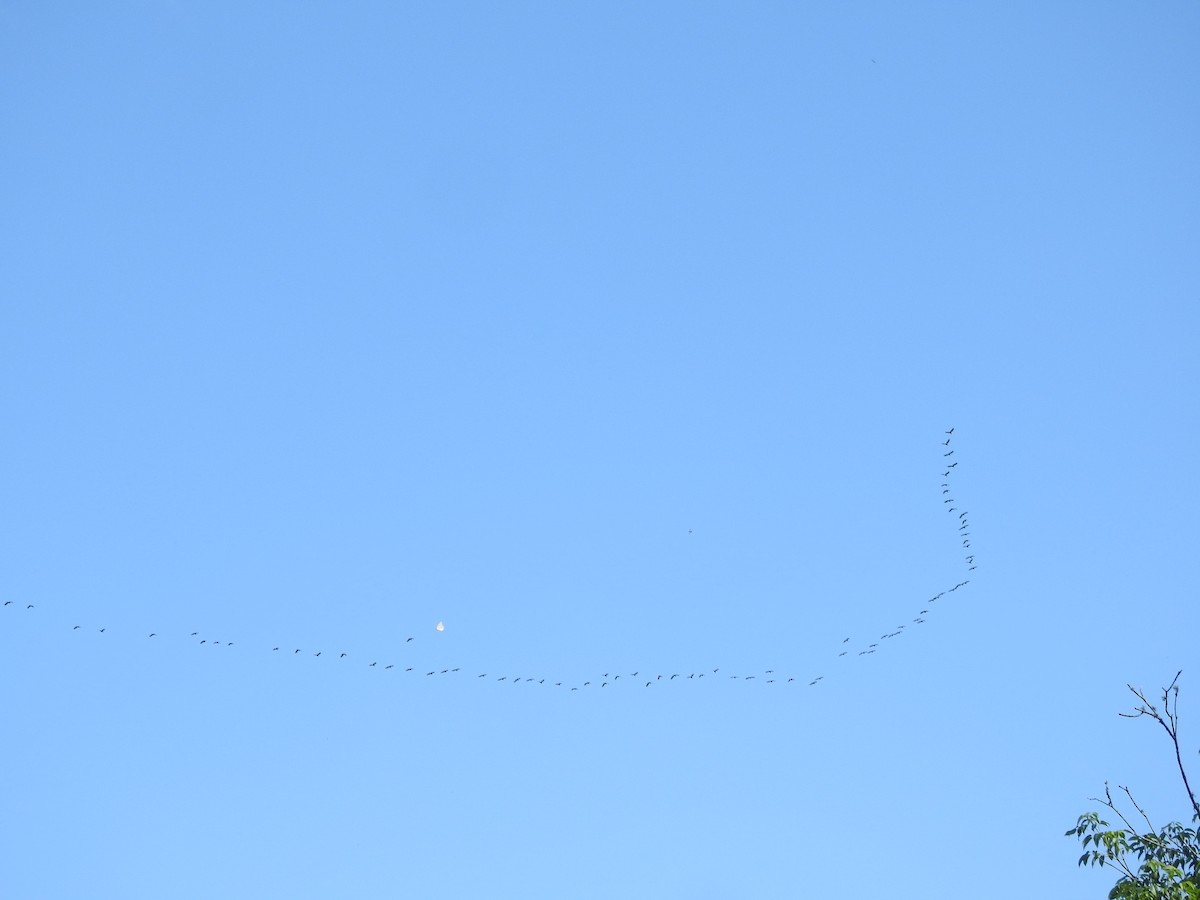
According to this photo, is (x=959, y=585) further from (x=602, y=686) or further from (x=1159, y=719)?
(x=1159, y=719)

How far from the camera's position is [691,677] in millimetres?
47188

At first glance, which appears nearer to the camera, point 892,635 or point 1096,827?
point 1096,827

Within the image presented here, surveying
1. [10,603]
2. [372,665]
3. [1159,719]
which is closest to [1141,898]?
[1159,719]

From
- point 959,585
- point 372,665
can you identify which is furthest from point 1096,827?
point 372,665

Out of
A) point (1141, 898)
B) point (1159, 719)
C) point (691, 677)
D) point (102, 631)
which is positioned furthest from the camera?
point (691, 677)

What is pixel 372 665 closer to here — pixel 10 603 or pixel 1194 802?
pixel 10 603

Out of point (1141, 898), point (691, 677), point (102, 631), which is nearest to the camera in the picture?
point (1141, 898)

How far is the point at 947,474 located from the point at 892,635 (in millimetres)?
6935

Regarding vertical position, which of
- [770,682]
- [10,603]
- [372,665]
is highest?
[10,603]

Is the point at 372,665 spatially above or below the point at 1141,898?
above

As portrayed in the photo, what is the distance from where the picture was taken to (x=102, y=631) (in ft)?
143

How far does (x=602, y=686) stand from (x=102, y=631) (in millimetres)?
19853

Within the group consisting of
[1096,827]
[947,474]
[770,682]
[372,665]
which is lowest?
[1096,827]

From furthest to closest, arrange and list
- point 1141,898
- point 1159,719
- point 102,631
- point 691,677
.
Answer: point 691,677
point 102,631
point 1159,719
point 1141,898
